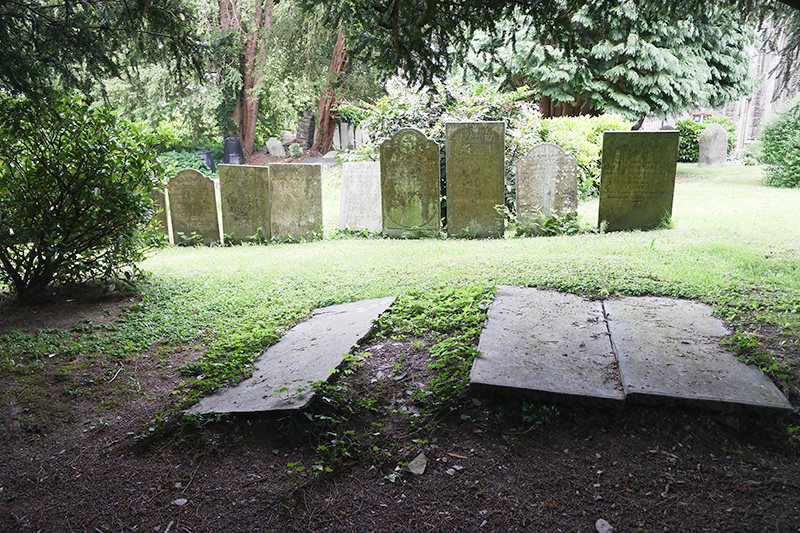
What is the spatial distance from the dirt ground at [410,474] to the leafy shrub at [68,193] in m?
2.27

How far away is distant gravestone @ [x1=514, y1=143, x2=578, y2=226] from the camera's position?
7922mm

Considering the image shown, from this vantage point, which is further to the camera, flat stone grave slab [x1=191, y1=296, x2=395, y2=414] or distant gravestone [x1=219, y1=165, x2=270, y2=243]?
distant gravestone [x1=219, y1=165, x2=270, y2=243]

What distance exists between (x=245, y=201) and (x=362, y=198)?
1.86 metres

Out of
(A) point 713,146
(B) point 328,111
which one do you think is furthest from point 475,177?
(B) point 328,111

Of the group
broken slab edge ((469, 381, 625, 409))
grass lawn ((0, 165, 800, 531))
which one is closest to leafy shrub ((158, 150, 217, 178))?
grass lawn ((0, 165, 800, 531))

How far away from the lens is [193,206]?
28.0ft

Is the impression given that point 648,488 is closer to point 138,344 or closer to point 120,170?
point 138,344

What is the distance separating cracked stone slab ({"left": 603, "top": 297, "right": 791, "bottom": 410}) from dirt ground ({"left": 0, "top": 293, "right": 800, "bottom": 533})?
0.09 m

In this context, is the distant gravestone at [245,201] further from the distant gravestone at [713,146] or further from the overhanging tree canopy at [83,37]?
the distant gravestone at [713,146]

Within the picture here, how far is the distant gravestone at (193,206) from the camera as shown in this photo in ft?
27.7

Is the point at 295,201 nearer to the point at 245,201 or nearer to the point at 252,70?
the point at 245,201

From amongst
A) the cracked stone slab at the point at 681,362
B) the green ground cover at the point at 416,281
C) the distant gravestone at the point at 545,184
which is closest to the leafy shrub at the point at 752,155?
the green ground cover at the point at 416,281

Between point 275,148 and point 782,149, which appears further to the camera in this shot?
point 275,148

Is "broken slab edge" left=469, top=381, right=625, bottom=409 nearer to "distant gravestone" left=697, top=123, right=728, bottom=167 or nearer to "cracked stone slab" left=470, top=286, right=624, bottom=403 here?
"cracked stone slab" left=470, top=286, right=624, bottom=403
